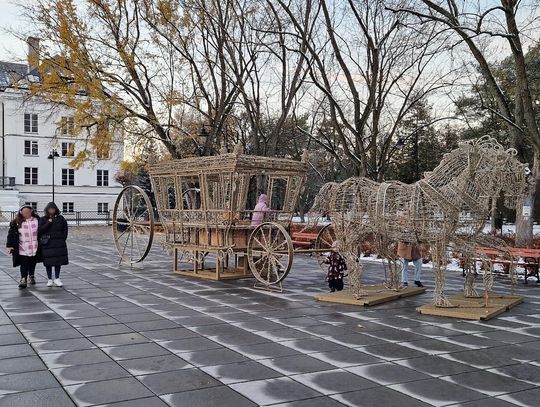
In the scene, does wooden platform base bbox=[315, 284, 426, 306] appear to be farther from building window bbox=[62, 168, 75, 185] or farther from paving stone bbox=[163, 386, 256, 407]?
building window bbox=[62, 168, 75, 185]

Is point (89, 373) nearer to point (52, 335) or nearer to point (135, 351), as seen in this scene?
point (135, 351)

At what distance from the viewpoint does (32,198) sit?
5356 centimetres

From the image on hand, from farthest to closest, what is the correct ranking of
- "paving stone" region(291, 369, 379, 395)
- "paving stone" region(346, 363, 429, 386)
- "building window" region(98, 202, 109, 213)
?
"building window" region(98, 202, 109, 213) < "paving stone" region(346, 363, 429, 386) < "paving stone" region(291, 369, 379, 395)

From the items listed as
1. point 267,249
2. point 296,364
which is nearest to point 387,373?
point 296,364

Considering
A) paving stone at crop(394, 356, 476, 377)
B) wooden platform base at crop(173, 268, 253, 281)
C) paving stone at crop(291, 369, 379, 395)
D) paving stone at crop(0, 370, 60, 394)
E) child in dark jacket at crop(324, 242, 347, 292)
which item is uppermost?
child in dark jacket at crop(324, 242, 347, 292)

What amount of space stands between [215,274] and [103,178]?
48259 millimetres

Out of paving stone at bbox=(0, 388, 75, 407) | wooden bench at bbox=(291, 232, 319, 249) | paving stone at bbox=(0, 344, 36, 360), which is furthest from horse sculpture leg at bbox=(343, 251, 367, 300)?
wooden bench at bbox=(291, 232, 319, 249)

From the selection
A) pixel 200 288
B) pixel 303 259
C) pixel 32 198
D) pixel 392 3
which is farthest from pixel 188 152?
Answer: pixel 32 198

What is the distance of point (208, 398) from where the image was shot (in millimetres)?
4766

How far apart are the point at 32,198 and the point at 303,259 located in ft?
139

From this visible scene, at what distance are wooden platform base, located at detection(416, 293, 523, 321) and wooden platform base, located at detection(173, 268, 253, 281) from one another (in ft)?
15.7

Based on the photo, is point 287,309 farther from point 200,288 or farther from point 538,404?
point 538,404

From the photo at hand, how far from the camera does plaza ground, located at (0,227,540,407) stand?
193 inches

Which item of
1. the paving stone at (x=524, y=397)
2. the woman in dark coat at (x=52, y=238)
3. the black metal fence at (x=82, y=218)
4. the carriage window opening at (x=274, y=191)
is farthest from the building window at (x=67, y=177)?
the paving stone at (x=524, y=397)
